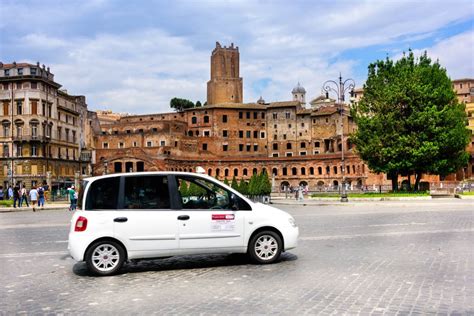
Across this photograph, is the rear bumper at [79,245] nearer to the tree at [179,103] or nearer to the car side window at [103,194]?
the car side window at [103,194]

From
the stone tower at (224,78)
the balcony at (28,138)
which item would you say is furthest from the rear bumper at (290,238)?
the stone tower at (224,78)

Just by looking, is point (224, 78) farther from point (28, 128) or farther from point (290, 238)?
point (290, 238)

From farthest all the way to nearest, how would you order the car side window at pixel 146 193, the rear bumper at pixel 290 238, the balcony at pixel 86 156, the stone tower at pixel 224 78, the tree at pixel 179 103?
the tree at pixel 179 103, the stone tower at pixel 224 78, the balcony at pixel 86 156, the rear bumper at pixel 290 238, the car side window at pixel 146 193

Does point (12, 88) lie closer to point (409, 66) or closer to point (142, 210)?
point (409, 66)

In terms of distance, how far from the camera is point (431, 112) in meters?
39.4

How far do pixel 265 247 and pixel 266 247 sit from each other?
21 mm

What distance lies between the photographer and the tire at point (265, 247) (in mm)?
9539

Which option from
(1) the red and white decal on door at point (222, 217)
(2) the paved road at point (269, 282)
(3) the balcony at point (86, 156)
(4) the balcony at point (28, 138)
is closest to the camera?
(2) the paved road at point (269, 282)

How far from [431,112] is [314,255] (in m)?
32.4

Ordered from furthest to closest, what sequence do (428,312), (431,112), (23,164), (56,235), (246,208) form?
(23,164) < (431,112) < (56,235) < (246,208) < (428,312)

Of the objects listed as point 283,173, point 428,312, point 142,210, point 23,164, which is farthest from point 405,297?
point 283,173

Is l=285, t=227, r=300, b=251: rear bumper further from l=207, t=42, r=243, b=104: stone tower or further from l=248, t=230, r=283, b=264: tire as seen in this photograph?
l=207, t=42, r=243, b=104: stone tower

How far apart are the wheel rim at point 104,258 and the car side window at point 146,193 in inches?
33.1

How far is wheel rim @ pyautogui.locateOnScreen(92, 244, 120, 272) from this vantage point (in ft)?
29.1
